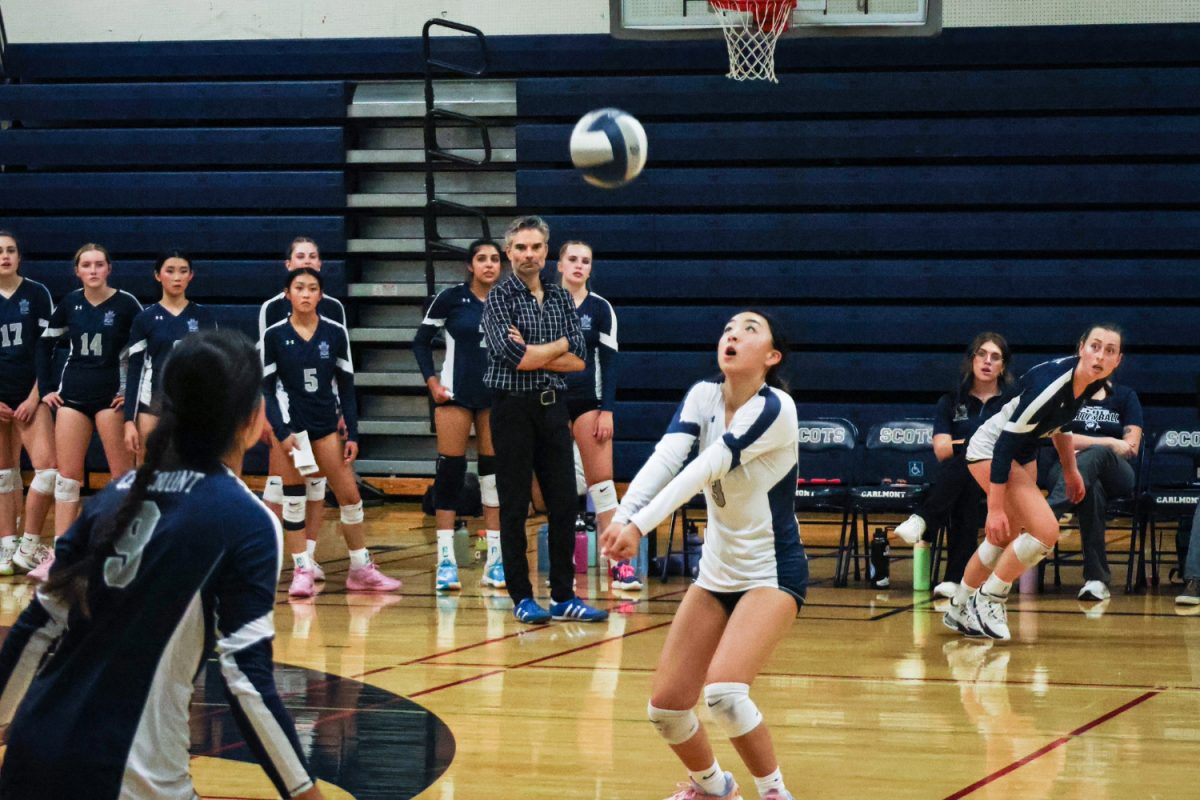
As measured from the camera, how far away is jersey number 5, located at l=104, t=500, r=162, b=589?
7.73ft

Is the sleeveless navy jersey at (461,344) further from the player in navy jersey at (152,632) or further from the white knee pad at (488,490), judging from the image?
the player in navy jersey at (152,632)

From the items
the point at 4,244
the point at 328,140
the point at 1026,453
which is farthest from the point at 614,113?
the point at 328,140

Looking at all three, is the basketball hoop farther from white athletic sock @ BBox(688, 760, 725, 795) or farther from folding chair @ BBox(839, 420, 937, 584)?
white athletic sock @ BBox(688, 760, 725, 795)

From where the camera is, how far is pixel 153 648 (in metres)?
2.36

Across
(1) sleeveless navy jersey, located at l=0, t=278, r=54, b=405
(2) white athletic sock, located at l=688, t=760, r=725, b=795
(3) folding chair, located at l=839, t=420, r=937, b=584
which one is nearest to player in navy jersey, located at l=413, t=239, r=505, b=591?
(3) folding chair, located at l=839, t=420, r=937, b=584

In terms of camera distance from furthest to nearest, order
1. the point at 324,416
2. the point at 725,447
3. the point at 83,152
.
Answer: the point at 83,152
the point at 324,416
the point at 725,447

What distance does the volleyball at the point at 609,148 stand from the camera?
640 cm

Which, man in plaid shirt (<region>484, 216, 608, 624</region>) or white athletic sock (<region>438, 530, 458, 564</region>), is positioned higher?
man in plaid shirt (<region>484, 216, 608, 624</region>)

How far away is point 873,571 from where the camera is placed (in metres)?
9.00

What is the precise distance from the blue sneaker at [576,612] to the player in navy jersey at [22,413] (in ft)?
11.3

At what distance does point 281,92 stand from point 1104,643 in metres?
8.24

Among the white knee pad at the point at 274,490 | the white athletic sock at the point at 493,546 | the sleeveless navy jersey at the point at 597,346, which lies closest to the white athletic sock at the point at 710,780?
the sleeveless navy jersey at the point at 597,346

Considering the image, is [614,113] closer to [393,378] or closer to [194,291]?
[393,378]

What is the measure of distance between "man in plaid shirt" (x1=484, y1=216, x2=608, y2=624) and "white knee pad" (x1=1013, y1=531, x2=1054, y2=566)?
6.62ft
